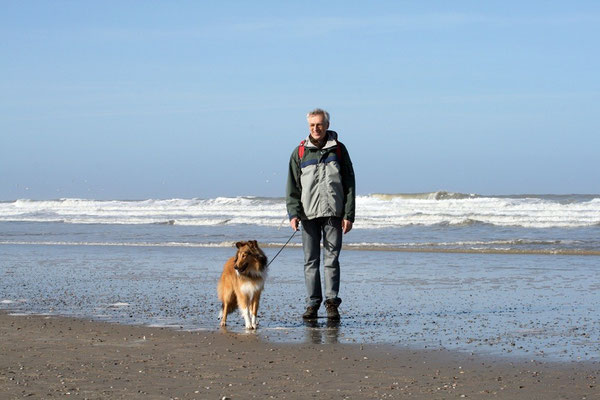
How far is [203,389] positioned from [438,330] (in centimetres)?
265

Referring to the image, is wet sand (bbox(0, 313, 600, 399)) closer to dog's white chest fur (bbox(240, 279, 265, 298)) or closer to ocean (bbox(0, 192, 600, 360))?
ocean (bbox(0, 192, 600, 360))

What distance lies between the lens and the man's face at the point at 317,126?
22.1 feet

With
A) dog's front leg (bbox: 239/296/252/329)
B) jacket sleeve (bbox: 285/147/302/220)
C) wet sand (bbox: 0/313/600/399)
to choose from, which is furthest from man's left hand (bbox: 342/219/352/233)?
wet sand (bbox: 0/313/600/399)

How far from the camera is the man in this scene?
22.3 ft

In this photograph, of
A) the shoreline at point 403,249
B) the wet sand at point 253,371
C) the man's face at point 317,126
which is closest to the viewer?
the wet sand at point 253,371

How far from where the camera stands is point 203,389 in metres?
4.24

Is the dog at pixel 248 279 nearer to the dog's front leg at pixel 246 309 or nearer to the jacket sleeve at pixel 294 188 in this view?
the dog's front leg at pixel 246 309

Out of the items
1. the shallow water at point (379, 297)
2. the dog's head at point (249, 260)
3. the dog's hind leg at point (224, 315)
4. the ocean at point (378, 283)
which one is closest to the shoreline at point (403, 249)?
the ocean at point (378, 283)

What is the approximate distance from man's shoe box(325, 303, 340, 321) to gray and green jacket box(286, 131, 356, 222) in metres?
0.82

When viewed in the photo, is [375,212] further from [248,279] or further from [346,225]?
[248,279]

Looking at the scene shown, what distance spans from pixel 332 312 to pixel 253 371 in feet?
7.40

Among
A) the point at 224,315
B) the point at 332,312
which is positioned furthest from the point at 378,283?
the point at 224,315

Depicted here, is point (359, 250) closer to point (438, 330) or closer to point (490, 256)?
point (490, 256)

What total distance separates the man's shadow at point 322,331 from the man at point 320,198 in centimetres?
13
